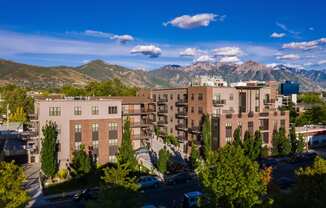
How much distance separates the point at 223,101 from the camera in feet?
217

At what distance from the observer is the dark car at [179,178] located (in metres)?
46.7

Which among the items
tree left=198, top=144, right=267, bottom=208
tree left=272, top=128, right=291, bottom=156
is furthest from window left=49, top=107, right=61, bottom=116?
tree left=272, top=128, right=291, bottom=156

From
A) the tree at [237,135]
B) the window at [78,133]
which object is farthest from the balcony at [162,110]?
the window at [78,133]

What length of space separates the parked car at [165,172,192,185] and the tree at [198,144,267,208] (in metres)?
23.3

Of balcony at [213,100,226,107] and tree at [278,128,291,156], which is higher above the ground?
balcony at [213,100,226,107]

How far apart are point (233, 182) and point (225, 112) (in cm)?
4478

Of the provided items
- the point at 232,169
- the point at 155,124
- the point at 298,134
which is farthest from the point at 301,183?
the point at 155,124

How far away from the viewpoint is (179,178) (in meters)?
47.2

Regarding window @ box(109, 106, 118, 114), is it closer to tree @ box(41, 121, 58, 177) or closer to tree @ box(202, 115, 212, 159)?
tree @ box(41, 121, 58, 177)

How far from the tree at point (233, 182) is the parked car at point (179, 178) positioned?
76.5ft

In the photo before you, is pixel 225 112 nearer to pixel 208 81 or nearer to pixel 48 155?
pixel 208 81

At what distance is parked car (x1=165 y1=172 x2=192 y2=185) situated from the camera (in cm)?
4664

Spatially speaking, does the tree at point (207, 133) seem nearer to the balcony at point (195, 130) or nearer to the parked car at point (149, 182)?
the balcony at point (195, 130)

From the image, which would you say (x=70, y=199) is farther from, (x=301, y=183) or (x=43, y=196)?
(x=301, y=183)
